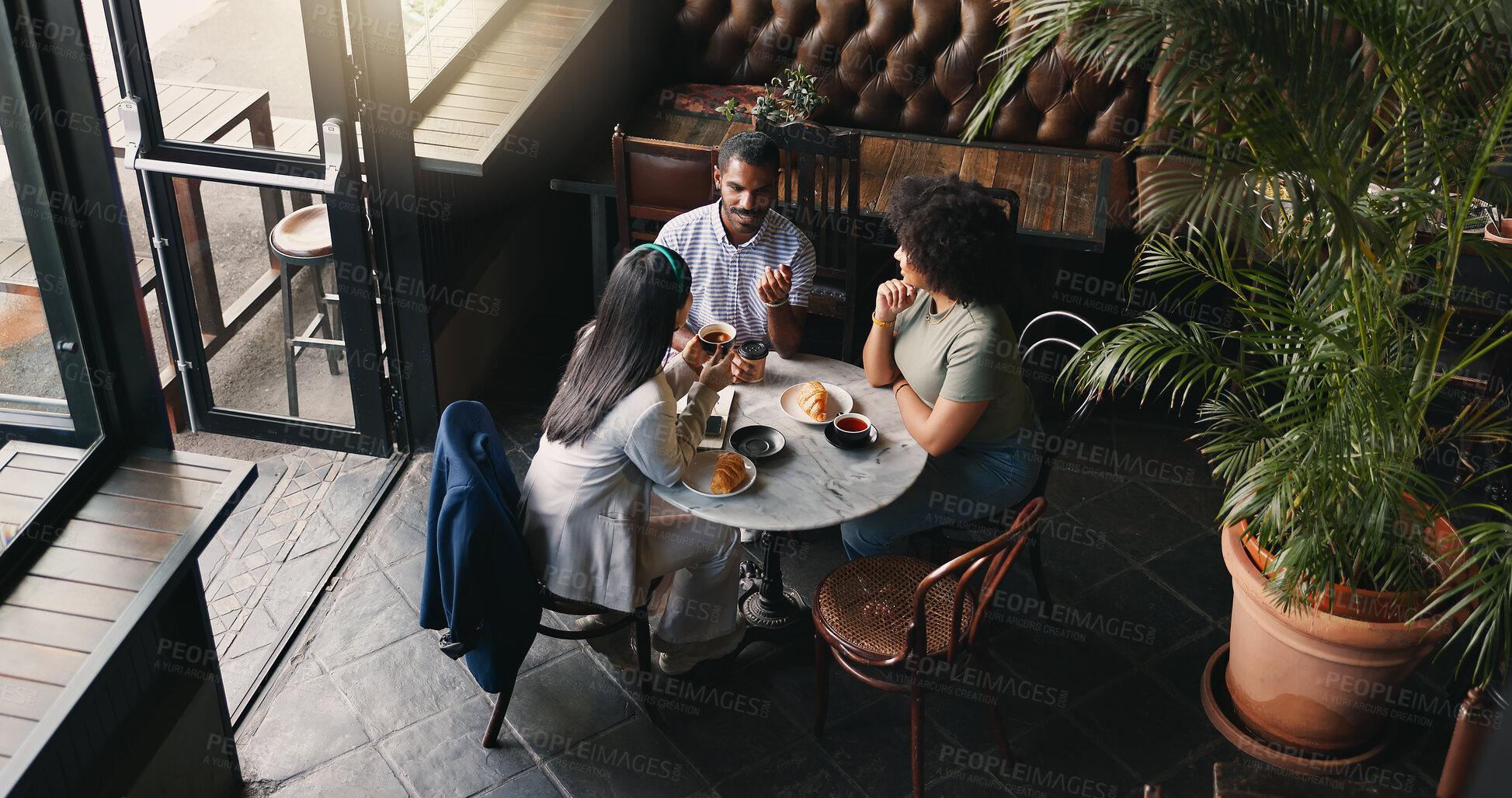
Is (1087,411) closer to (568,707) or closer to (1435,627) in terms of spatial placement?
(1435,627)

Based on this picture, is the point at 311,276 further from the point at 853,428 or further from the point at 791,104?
the point at 853,428

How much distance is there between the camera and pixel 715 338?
3.08 metres

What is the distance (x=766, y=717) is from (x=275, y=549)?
5.68 ft

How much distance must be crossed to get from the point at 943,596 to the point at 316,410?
2.44 m

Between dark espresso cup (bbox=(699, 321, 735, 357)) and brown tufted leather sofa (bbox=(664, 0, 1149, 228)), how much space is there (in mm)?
2351

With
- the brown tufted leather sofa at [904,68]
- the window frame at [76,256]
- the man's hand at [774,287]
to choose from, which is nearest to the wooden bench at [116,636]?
the window frame at [76,256]

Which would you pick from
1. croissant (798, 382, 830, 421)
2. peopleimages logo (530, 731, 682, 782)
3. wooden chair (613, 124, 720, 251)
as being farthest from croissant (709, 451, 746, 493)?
wooden chair (613, 124, 720, 251)

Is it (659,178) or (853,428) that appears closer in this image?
(853,428)

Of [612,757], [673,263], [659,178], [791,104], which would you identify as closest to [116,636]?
[612,757]

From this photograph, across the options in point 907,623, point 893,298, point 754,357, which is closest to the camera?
point 907,623

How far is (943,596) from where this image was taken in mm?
2994

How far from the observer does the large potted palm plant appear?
91.9 inches

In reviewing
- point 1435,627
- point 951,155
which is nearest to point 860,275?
point 951,155

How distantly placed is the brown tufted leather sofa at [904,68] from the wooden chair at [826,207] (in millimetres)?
946
